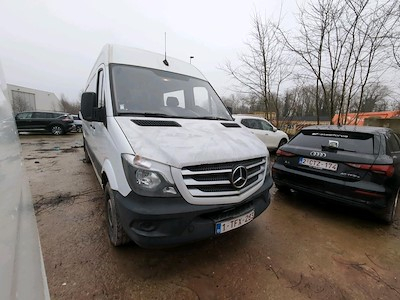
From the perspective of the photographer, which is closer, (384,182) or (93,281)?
(93,281)

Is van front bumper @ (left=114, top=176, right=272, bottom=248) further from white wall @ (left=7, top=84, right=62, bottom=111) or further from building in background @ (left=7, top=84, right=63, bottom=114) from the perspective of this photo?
white wall @ (left=7, top=84, right=62, bottom=111)

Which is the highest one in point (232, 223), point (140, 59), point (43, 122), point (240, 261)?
point (140, 59)

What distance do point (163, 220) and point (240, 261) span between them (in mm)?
1132

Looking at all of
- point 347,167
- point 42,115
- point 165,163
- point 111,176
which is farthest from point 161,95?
point 42,115

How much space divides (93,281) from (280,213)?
2.90m

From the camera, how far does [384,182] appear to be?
3070mm

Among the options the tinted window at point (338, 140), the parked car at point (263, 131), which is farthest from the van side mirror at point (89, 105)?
the parked car at point (263, 131)

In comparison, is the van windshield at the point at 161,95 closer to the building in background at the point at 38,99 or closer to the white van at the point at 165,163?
the white van at the point at 165,163

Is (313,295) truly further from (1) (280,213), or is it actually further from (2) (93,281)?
(2) (93,281)

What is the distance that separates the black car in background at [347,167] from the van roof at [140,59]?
2319 mm

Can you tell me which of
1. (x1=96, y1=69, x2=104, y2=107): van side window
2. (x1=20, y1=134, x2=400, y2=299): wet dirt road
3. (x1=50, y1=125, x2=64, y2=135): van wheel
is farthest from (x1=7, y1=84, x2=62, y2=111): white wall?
(x1=20, y1=134, x2=400, y2=299): wet dirt road

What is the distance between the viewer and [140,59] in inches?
131

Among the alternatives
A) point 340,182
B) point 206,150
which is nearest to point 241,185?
point 206,150

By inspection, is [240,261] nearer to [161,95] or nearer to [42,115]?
[161,95]
